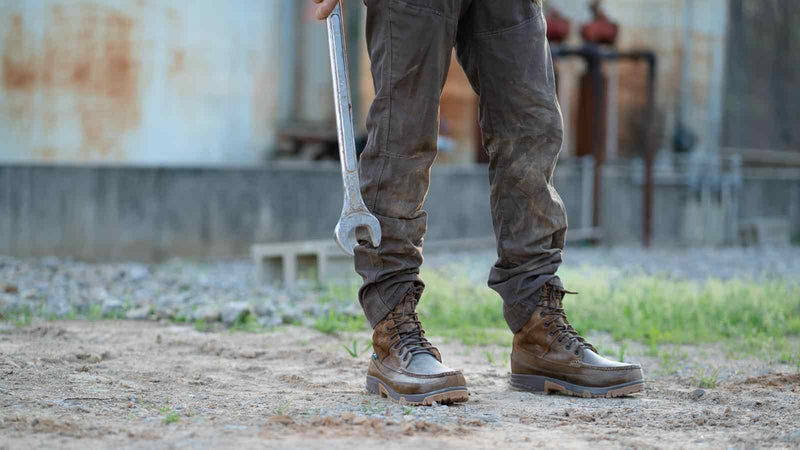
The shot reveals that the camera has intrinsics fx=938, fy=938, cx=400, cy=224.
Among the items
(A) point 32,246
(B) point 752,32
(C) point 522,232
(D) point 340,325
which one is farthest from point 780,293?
(B) point 752,32

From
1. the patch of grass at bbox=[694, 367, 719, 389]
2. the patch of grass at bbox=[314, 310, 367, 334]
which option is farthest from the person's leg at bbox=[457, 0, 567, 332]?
the patch of grass at bbox=[314, 310, 367, 334]

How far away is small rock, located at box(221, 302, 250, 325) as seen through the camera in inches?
159

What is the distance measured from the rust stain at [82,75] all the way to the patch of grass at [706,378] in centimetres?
619

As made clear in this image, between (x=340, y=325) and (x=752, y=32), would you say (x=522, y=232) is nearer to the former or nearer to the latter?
(x=340, y=325)

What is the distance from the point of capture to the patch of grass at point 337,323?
3.91 m

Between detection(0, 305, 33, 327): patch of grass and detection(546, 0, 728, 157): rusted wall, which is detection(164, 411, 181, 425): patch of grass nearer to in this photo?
detection(0, 305, 33, 327): patch of grass

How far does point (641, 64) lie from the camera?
10898 mm

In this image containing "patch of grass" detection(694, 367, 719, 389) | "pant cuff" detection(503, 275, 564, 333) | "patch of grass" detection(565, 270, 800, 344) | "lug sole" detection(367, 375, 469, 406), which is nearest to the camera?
"lug sole" detection(367, 375, 469, 406)

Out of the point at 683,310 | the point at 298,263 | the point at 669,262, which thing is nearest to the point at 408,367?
the point at 683,310

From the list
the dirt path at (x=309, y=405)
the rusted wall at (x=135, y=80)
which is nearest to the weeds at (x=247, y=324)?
the dirt path at (x=309, y=405)

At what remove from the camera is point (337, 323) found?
4000 mm

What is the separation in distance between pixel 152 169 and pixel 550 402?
4700 millimetres

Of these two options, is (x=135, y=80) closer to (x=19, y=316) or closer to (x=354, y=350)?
(x=19, y=316)

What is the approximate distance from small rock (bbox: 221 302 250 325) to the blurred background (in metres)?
2.76
